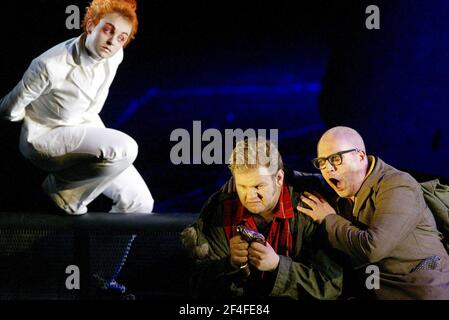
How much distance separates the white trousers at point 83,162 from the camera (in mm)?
3109

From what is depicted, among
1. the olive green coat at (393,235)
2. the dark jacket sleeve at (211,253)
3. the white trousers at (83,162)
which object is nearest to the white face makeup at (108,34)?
the white trousers at (83,162)

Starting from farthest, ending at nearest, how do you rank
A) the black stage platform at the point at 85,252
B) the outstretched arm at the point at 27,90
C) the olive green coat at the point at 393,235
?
the outstretched arm at the point at 27,90 < the black stage platform at the point at 85,252 < the olive green coat at the point at 393,235

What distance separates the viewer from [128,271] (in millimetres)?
2984

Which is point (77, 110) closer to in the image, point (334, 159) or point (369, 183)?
point (334, 159)

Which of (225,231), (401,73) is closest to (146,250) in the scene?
(225,231)

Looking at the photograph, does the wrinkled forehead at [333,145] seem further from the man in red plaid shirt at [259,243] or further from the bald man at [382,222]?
the man in red plaid shirt at [259,243]

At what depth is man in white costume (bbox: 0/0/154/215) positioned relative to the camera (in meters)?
3.08

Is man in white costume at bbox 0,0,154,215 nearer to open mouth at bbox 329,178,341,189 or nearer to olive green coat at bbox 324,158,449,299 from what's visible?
open mouth at bbox 329,178,341,189

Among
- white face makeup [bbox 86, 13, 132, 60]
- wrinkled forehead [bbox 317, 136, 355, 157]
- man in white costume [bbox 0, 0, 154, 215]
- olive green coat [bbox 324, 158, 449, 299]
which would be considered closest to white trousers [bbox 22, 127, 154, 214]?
man in white costume [bbox 0, 0, 154, 215]

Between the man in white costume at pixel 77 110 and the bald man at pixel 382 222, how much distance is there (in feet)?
2.99

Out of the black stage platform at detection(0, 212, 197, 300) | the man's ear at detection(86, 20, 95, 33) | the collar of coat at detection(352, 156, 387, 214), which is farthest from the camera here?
the man's ear at detection(86, 20, 95, 33)

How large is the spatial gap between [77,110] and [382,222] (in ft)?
4.65

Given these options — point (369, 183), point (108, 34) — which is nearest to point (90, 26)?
point (108, 34)

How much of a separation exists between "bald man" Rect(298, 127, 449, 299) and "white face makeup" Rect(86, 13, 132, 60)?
983 millimetres
